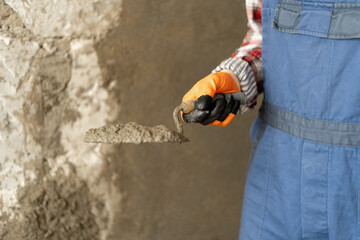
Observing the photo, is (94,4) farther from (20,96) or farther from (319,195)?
(319,195)

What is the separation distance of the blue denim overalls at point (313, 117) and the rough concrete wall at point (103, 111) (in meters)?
0.35

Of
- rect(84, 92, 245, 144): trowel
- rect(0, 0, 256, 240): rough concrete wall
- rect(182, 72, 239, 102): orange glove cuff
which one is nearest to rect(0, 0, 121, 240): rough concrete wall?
rect(0, 0, 256, 240): rough concrete wall

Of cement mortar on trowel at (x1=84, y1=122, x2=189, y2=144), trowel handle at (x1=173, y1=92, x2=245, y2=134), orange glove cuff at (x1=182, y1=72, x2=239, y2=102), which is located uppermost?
orange glove cuff at (x1=182, y1=72, x2=239, y2=102)

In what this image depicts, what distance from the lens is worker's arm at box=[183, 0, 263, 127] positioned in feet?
3.37

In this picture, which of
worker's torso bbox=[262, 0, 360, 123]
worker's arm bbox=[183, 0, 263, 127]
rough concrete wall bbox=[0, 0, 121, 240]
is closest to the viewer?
worker's torso bbox=[262, 0, 360, 123]

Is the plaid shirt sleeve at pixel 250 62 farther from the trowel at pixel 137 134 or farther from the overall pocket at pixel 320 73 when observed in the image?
the trowel at pixel 137 134

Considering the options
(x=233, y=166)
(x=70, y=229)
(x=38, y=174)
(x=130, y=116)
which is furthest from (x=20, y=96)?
(x=233, y=166)

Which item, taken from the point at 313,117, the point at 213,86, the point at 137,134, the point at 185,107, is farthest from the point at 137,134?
the point at 313,117

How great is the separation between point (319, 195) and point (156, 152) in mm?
655

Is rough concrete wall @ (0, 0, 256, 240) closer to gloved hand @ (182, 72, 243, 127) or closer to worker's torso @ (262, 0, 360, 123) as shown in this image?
gloved hand @ (182, 72, 243, 127)

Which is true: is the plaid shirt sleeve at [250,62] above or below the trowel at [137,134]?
above

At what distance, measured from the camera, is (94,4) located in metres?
1.21

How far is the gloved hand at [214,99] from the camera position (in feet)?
3.29

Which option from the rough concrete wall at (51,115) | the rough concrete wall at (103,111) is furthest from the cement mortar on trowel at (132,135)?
the rough concrete wall at (51,115)
